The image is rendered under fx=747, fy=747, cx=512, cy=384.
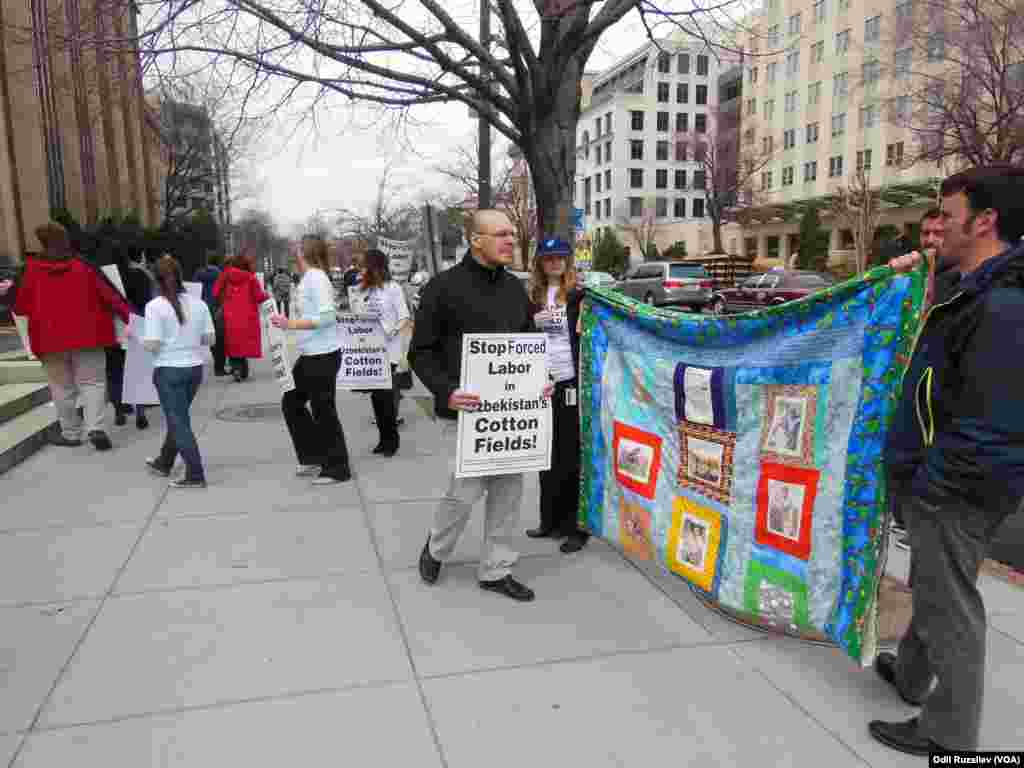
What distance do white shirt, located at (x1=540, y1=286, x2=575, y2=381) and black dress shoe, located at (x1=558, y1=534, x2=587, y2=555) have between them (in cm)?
97

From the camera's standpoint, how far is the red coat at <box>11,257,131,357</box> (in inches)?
265

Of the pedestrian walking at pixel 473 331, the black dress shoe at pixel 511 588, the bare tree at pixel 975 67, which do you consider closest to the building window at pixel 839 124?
the bare tree at pixel 975 67

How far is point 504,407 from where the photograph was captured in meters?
3.72

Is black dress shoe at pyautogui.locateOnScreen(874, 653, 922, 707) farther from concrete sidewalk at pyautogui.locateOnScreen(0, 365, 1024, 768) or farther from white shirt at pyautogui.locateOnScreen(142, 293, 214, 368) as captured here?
white shirt at pyautogui.locateOnScreen(142, 293, 214, 368)

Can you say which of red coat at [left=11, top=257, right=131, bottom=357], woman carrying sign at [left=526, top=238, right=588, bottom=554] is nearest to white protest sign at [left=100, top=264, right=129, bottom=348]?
red coat at [left=11, top=257, right=131, bottom=357]

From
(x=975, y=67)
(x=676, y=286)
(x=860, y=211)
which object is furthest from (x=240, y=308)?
(x=860, y=211)

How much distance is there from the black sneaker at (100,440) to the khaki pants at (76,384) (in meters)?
0.06

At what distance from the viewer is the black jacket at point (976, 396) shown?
7.15 feet

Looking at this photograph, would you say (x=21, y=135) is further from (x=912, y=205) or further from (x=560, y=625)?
(x=912, y=205)

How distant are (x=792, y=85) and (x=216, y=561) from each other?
66168mm

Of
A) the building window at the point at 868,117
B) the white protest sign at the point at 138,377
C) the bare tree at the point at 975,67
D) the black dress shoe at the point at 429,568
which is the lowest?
the black dress shoe at the point at 429,568

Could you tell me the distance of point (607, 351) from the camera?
4117 mm

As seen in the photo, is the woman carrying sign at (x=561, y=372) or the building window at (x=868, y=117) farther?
the building window at (x=868, y=117)

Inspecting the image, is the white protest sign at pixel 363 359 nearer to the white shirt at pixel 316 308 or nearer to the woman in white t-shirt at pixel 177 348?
the white shirt at pixel 316 308
